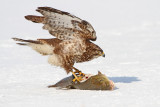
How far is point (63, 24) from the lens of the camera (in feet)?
28.2

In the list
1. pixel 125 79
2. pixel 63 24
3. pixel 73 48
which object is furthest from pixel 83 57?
pixel 125 79

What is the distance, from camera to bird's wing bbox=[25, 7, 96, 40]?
8367 millimetres

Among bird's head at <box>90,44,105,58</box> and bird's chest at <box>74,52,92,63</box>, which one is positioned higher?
bird's head at <box>90,44,105,58</box>

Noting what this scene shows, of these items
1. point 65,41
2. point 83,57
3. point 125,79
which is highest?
point 65,41

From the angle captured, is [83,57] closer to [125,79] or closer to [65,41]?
[65,41]

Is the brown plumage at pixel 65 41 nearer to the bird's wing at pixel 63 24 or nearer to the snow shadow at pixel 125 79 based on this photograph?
the bird's wing at pixel 63 24

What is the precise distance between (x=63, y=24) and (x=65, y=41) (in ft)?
1.60

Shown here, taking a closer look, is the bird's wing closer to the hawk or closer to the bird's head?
the hawk

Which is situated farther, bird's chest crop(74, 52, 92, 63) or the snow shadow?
the snow shadow

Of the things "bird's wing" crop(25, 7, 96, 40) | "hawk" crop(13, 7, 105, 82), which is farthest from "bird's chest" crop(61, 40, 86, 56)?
"bird's wing" crop(25, 7, 96, 40)

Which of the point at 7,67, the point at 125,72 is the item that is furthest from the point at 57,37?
the point at 7,67

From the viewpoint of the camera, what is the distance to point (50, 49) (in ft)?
29.2

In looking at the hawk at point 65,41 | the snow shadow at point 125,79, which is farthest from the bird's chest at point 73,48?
the snow shadow at point 125,79

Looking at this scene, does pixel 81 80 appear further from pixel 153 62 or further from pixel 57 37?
pixel 153 62
